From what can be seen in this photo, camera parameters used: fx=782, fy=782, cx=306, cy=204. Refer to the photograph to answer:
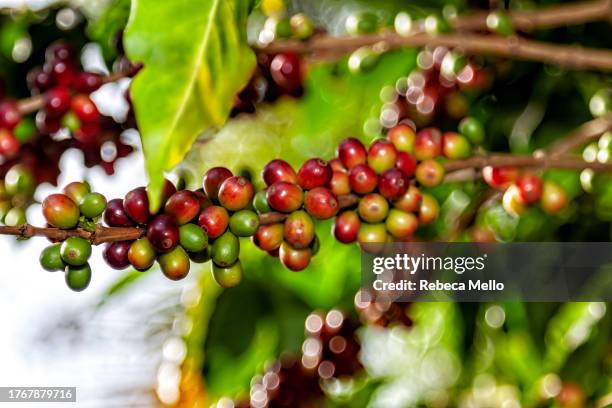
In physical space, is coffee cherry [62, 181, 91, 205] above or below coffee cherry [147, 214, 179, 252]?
below

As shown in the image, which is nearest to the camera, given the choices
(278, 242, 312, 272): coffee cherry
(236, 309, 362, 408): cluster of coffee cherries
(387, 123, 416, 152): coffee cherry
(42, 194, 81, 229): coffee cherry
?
(42, 194, 81, 229): coffee cherry

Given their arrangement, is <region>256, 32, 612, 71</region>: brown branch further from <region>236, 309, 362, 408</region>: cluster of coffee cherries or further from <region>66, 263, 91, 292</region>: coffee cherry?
<region>236, 309, 362, 408</region>: cluster of coffee cherries

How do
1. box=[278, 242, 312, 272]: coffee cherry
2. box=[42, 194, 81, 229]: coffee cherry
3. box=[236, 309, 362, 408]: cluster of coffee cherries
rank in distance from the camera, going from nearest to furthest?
1. box=[42, 194, 81, 229]: coffee cherry
2. box=[278, 242, 312, 272]: coffee cherry
3. box=[236, 309, 362, 408]: cluster of coffee cherries

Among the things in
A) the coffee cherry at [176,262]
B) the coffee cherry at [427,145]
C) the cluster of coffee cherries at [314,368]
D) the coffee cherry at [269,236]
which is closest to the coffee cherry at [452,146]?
the coffee cherry at [427,145]

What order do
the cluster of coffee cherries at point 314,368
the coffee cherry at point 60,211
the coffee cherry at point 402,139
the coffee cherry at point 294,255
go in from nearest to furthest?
the coffee cherry at point 60,211 < the coffee cherry at point 294,255 < the coffee cherry at point 402,139 < the cluster of coffee cherries at point 314,368

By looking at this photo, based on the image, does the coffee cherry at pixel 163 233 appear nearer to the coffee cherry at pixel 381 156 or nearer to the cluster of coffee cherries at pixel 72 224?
the cluster of coffee cherries at pixel 72 224

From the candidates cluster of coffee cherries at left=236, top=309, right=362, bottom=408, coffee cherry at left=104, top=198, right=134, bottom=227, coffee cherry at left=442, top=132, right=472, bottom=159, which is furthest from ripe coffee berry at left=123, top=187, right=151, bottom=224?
cluster of coffee cherries at left=236, top=309, right=362, bottom=408
